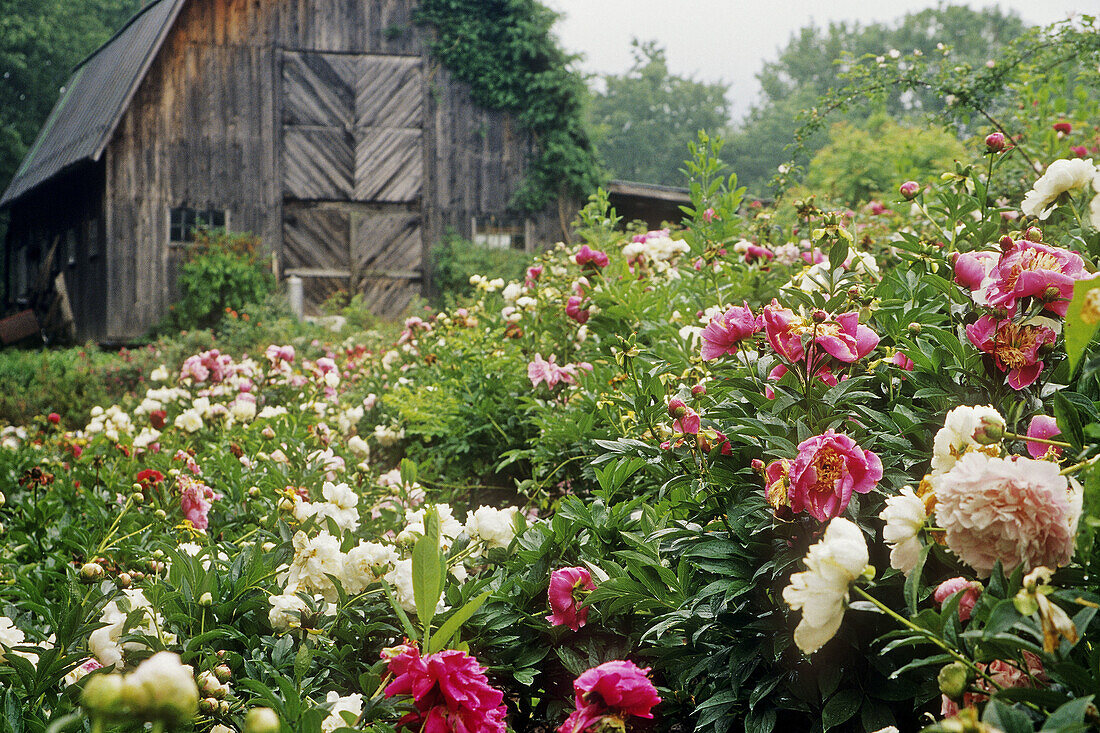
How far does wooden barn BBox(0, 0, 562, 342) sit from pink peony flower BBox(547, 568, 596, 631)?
1183cm

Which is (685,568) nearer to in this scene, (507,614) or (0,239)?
(507,614)

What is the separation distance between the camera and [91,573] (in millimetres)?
1485

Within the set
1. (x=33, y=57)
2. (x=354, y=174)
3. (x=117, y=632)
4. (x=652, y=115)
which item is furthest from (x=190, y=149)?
(x=652, y=115)

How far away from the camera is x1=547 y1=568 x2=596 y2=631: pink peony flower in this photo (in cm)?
149

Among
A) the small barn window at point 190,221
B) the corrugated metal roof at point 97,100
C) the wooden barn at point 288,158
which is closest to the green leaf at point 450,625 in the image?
the corrugated metal roof at point 97,100

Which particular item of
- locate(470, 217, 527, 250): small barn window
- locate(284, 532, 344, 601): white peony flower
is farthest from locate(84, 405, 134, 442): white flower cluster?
locate(470, 217, 527, 250): small barn window

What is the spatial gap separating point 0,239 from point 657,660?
2796 cm

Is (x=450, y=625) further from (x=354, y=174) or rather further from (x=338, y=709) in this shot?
(x=354, y=174)

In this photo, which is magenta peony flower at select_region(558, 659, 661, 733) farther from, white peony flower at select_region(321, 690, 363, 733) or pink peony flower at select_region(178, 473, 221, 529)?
pink peony flower at select_region(178, 473, 221, 529)

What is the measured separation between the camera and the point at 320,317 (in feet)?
40.8

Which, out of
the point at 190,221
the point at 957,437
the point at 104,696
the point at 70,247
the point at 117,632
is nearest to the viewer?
the point at 104,696

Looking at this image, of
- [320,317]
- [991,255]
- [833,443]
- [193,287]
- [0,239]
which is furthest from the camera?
[0,239]

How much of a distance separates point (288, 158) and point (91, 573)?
12.1 m

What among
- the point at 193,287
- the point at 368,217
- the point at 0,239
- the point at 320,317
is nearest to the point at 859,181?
the point at 368,217
